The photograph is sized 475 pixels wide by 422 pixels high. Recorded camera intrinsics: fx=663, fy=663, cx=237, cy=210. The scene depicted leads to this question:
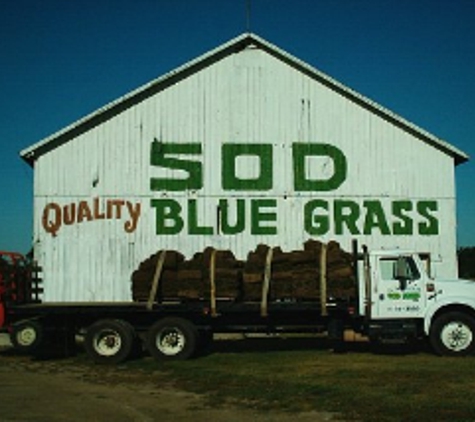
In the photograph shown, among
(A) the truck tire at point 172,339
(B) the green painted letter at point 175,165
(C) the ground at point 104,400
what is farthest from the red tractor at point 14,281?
(B) the green painted letter at point 175,165

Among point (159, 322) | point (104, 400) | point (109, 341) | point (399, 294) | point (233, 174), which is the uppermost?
point (233, 174)

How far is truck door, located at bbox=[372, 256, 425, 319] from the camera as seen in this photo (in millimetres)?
14508

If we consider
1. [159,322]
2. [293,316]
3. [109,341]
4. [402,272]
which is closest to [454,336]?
[402,272]

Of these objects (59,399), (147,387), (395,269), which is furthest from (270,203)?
(59,399)

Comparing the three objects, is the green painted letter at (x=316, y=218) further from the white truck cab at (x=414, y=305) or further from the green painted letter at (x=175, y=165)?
the white truck cab at (x=414, y=305)

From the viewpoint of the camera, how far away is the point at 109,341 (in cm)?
1480

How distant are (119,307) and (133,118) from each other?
7798 millimetres

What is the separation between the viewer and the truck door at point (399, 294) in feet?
47.6

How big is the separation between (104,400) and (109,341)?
457 centimetres

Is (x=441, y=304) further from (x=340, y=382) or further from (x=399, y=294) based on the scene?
(x=340, y=382)

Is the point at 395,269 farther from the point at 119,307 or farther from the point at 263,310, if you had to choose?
the point at 119,307

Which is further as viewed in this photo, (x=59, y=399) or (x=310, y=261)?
(x=310, y=261)

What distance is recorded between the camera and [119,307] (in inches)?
585

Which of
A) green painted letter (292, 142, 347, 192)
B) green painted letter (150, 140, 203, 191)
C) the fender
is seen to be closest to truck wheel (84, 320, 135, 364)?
the fender
